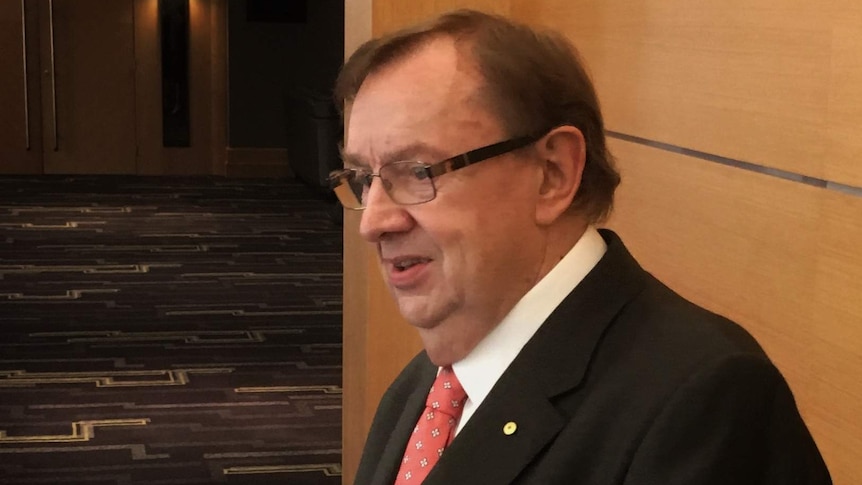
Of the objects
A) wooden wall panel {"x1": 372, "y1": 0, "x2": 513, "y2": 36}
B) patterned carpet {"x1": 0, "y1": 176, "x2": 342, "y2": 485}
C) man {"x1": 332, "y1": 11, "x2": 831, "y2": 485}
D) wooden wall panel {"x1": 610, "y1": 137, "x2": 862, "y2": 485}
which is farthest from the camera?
patterned carpet {"x1": 0, "y1": 176, "x2": 342, "y2": 485}

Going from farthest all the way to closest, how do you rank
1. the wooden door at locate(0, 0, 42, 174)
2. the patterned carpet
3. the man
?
the wooden door at locate(0, 0, 42, 174) → the patterned carpet → the man

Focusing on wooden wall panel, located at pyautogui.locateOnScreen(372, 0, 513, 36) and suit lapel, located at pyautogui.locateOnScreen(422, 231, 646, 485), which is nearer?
suit lapel, located at pyautogui.locateOnScreen(422, 231, 646, 485)

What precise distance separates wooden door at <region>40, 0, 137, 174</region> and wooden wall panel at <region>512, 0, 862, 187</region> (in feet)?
38.2

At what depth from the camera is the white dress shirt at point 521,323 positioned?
1460 millimetres

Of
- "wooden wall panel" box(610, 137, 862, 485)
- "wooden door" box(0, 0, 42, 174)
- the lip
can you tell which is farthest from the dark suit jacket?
"wooden door" box(0, 0, 42, 174)

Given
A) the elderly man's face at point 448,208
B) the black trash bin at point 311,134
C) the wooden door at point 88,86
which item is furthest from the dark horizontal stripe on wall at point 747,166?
the wooden door at point 88,86

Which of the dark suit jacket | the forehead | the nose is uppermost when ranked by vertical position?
the forehead

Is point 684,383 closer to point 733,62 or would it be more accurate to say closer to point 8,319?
point 733,62

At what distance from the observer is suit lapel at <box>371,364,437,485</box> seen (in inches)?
65.2

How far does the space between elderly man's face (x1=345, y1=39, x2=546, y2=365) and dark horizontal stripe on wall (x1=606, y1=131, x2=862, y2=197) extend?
0.60 m

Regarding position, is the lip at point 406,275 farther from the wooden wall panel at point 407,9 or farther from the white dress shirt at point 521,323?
the wooden wall panel at point 407,9

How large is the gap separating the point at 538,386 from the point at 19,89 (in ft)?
42.6

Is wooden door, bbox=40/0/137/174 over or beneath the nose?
beneath

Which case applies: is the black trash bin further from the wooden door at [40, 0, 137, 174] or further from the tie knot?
the tie knot
